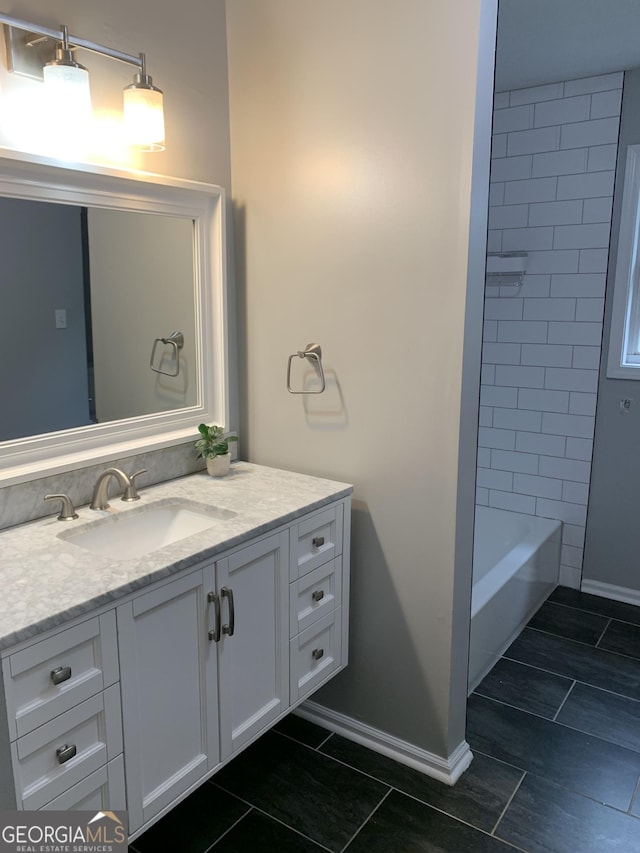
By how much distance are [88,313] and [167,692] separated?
1039 mm

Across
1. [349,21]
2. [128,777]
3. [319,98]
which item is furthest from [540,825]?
[349,21]

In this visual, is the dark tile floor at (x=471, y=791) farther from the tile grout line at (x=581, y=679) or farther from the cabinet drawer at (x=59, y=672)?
the cabinet drawer at (x=59, y=672)

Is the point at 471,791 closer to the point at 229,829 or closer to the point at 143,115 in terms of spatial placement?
the point at 229,829

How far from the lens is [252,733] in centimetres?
178

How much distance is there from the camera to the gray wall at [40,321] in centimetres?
166

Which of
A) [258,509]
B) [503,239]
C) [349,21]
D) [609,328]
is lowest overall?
[258,509]

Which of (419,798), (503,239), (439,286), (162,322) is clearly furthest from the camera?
(503,239)

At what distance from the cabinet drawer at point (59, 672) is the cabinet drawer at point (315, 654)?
2.24 ft

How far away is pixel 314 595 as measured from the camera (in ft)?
6.46

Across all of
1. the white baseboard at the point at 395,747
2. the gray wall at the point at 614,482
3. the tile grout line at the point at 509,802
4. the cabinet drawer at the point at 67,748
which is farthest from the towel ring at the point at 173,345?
the gray wall at the point at 614,482

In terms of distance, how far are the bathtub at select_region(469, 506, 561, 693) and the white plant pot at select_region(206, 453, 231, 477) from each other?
101 cm

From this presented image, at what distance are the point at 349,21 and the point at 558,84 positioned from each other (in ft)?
5.27

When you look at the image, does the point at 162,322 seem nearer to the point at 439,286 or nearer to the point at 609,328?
the point at 439,286

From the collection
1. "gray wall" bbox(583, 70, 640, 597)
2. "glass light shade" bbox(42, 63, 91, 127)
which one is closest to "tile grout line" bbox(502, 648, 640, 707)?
"gray wall" bbox(583, 70, 640, 597)
